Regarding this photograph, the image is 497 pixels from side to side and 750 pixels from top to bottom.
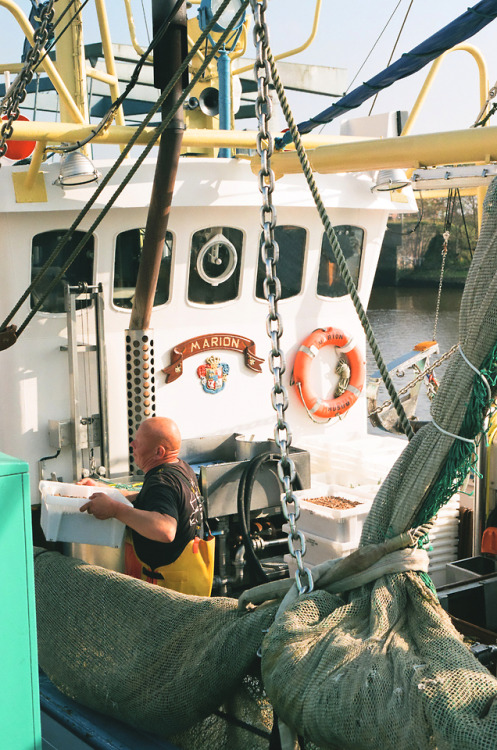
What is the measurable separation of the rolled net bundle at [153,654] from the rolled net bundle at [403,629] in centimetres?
32

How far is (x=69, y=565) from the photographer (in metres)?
3.83

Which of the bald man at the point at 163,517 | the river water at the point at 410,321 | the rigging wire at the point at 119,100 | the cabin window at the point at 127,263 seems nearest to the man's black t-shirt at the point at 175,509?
the bald man at the point at 163,517

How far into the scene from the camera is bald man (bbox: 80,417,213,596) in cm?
405

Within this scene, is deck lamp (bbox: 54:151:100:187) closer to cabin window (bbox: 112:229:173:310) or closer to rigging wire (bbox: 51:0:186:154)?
rigging wire (bbox: 51:0:186:154)

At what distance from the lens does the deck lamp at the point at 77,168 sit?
20.0ft

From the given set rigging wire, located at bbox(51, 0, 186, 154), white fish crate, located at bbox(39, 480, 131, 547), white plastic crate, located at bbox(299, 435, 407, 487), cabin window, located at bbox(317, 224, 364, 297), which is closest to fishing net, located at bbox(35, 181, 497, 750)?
white fish crate, located at bbox(39, 480, 131, 547)

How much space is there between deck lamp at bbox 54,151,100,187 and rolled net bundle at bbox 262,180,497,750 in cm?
390

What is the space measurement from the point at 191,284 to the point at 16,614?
507cm

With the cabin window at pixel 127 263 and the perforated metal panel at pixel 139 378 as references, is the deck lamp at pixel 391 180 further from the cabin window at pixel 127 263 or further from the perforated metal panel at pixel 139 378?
the perforated metal panel at pixel 139 378

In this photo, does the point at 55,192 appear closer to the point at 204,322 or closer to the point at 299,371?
the point at 204,322

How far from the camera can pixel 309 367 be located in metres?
7.93

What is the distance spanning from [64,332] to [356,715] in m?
5.09

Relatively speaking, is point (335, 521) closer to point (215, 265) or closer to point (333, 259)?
point (215, 265)

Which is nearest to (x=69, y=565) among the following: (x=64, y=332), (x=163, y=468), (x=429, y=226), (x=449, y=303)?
(x=163, y=468)
